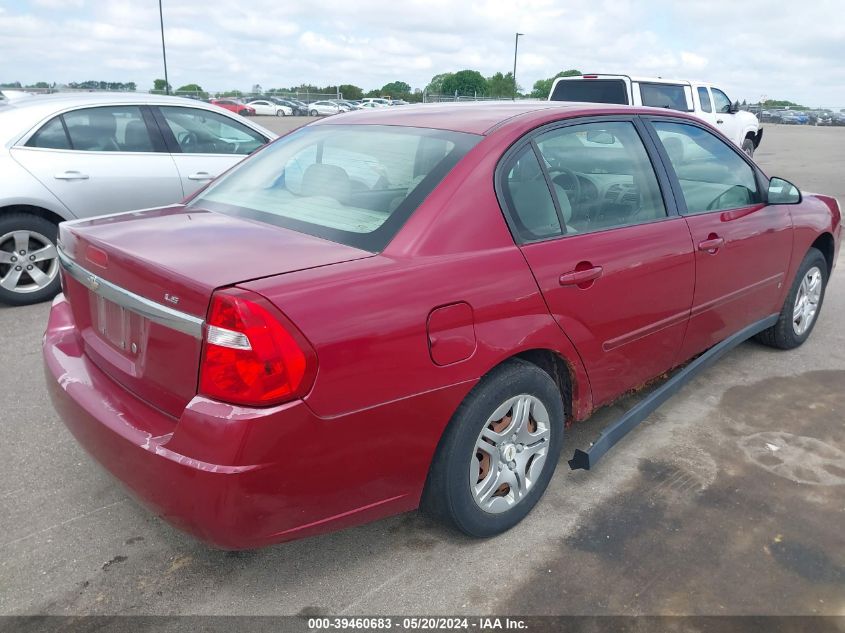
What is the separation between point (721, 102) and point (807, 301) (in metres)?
13.0

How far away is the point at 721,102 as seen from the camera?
16125 millimetres

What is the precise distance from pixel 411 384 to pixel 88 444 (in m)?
1.18

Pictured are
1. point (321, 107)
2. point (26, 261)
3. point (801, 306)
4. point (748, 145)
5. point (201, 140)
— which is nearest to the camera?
point (801, 306)

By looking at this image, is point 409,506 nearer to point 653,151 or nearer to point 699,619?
point 699,619

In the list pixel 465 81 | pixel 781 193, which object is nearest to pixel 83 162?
pixel 781 193

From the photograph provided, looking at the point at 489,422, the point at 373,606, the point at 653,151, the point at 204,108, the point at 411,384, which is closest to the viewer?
the point at 411,384

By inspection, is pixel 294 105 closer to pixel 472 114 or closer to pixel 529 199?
pixel 472 114

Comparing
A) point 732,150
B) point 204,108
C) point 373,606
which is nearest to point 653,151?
point 732,150

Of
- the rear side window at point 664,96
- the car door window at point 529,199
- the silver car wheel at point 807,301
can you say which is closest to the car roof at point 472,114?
the car door window at point 529,199

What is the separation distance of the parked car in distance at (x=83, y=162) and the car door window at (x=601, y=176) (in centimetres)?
402

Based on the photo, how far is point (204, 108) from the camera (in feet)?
21.0

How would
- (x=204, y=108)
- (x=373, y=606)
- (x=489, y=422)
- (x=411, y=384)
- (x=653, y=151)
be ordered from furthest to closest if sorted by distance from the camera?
(x=204, y=108)
(x=653, y=151)
(x=489, y=422)
(x=373, y=606)
(x=411, y=384)

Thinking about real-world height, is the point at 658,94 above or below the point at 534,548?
above

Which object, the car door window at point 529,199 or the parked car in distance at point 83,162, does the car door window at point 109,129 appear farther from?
the car door window at point 529,199
